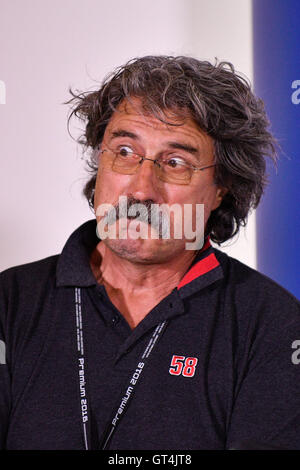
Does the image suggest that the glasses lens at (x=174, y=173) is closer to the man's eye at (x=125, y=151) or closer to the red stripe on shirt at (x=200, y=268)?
the man's eye at (x=125, y=151)

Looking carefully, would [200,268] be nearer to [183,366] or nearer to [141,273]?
[141,273]

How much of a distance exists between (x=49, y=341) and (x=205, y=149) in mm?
550

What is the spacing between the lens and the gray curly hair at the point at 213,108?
1.40 m

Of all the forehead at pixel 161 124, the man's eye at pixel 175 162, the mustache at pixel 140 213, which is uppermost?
the forehead at pixel 161 124

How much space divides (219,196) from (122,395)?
59 cm

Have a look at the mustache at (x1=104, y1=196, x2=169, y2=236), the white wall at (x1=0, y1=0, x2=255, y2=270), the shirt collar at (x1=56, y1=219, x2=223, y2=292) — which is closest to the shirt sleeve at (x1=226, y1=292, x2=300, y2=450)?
the shirt collar at (x1=56, y1=219, x2=223, y2=292)

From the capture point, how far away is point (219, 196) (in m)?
1.60

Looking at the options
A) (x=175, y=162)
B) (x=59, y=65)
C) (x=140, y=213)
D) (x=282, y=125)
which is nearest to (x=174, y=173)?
(x=175, y=162)

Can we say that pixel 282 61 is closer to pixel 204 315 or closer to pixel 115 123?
pixel 115 123

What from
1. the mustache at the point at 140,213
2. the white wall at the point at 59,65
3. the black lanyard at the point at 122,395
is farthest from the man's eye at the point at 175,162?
the white wall at the point at 59,65

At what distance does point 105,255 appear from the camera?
151 centimetres

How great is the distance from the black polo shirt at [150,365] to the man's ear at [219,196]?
20cm
